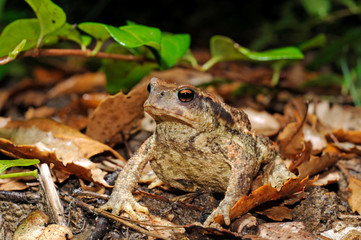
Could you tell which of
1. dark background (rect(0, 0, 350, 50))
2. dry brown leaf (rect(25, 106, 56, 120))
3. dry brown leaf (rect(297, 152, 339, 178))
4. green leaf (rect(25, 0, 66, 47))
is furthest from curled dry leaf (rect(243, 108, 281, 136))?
dark background (rect(0, 0, 350, 50))

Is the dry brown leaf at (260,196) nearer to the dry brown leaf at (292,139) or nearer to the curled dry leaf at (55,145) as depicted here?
the dry brown leaf at (292,139)

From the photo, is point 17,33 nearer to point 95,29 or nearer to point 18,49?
point 18,49

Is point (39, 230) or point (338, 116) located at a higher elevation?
point (338, 116)

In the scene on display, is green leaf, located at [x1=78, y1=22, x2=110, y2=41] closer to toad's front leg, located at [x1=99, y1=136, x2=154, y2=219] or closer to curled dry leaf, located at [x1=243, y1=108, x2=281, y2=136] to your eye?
toad's front leg, located at [x1=99, y1=136, x2=154, y2=219]

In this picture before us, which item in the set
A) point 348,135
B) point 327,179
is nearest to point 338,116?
point 348,135

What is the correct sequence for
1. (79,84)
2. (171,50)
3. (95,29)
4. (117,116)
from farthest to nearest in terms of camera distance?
(79,84) < (171,50) < (117,116) < (95,29)

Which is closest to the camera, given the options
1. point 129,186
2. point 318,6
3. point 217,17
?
point 129,186

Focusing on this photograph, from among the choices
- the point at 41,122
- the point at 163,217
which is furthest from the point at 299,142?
the point at 41,122

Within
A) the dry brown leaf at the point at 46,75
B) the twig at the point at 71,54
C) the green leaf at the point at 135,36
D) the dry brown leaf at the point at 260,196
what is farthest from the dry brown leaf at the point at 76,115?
the dry brown leaf at the point at 46,75
